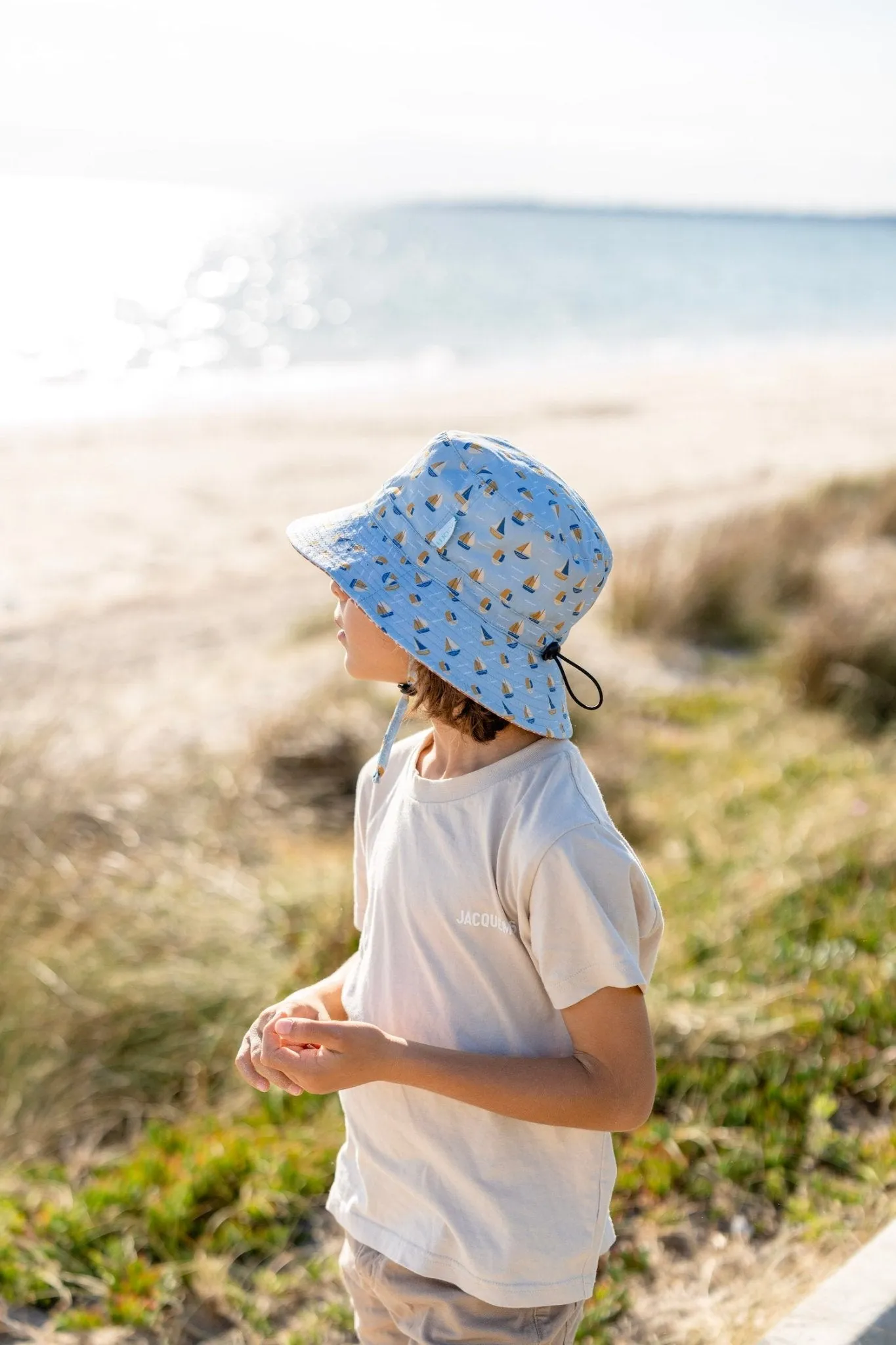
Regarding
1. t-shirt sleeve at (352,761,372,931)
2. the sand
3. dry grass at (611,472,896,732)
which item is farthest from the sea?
t-shirt sleeve at (352,761,372,931)

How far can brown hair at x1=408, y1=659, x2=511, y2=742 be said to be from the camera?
5.19 ft

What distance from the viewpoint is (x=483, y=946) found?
1562 mm

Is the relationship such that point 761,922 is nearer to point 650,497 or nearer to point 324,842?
point 324,842

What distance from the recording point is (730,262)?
8112cm

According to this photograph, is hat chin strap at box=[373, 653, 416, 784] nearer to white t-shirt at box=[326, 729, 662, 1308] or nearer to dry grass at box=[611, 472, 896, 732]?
white t-shirt at box=[326, 729, 662, 1308]

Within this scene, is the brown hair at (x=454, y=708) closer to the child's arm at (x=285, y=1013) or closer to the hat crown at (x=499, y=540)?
the hat crown at (x=499, y=540)

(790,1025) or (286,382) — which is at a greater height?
(790,1025)

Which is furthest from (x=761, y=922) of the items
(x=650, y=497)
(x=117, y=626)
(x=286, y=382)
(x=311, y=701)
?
(x=286, y=382)

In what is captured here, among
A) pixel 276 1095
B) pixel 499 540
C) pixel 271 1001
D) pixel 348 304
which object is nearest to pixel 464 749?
pixel 499 540

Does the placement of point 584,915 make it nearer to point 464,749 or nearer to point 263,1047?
point 464,749

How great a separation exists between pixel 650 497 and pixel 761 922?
11.1 meters

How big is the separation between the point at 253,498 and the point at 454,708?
44.5ft

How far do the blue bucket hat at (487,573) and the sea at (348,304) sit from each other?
67.0 ft

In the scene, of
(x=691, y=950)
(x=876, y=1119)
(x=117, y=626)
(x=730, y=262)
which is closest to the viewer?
(x=876, y=1119)
